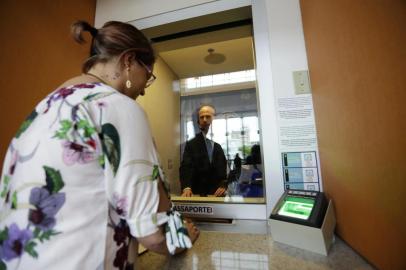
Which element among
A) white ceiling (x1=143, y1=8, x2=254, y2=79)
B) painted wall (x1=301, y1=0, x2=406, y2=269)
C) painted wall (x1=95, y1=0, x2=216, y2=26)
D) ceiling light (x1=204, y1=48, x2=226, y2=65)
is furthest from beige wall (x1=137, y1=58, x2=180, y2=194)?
painted wall (x1=301, y1=0, x2=406, y2=269)

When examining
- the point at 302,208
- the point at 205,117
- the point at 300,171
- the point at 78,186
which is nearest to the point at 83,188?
the point at 78,186

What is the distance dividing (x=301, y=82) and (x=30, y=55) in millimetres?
1032

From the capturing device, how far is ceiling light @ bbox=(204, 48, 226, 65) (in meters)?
1.88

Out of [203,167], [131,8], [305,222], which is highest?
[131,8]

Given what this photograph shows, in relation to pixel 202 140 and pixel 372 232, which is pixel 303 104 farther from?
pixel 202 140

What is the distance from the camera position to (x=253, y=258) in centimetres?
56

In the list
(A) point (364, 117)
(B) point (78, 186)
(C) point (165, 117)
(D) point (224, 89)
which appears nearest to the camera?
(B) point (78, 186)

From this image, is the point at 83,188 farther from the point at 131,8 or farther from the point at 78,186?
the point at 131,8

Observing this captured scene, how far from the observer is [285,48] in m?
0.82

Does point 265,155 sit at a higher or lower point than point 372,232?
higher

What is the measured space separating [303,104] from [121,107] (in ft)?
2.26

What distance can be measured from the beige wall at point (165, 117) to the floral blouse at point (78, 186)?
3.51ft

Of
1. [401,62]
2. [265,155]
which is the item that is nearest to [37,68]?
[265,155]

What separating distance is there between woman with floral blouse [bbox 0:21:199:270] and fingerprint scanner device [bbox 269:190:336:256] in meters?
0.36
